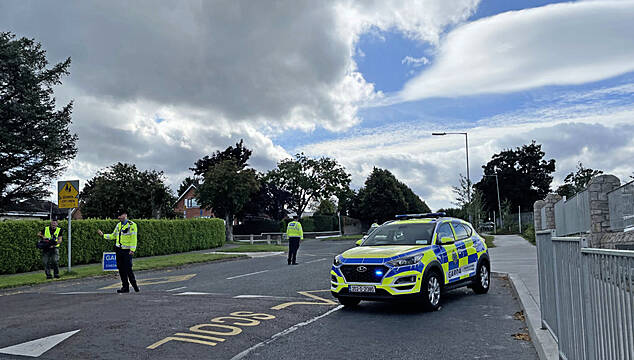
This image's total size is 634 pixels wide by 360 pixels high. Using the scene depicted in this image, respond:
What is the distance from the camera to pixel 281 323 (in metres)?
8.20

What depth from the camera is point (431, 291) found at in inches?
358

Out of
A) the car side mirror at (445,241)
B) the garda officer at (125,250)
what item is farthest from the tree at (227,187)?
the car side mirror at (445,241)

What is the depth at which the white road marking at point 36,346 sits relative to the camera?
6.50 m

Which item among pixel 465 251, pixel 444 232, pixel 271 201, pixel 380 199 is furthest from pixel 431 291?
pixel 380 199

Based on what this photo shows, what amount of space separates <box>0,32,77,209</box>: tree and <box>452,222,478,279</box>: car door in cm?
3019

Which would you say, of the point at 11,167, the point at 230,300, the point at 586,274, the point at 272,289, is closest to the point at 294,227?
the point at 272,289

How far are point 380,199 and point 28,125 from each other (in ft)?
171

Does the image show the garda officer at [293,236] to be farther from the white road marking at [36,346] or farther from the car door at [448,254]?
the white road marking at [36,346]

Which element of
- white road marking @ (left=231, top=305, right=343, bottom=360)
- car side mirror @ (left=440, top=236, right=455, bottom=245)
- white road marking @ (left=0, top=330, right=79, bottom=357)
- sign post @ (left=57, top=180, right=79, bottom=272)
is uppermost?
sign post @ (left=57, top=180, right=79, bottom=272)

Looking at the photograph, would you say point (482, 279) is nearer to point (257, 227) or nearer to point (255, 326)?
point (255, 326)

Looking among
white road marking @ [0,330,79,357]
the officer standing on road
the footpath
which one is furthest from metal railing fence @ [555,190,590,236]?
the officer standing on road

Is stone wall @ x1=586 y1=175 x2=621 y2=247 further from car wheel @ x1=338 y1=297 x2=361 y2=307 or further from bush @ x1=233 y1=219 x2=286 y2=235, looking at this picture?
bush @ x1=233 y1=219 x2=286 y2=235

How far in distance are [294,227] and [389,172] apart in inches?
2480

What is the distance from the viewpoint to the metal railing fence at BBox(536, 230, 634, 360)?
9.43ft
